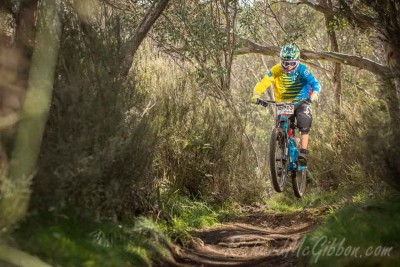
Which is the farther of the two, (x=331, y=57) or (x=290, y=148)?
(x=331, y=57)

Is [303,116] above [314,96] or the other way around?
the other way around

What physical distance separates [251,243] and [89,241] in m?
2.72

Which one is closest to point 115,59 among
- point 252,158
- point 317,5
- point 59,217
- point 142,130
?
point 142,130

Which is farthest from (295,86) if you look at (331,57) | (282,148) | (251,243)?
(331,57)

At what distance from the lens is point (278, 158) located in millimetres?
10383

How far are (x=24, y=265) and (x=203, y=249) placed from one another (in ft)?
10.9

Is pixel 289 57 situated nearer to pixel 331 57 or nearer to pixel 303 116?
pixel 303 116

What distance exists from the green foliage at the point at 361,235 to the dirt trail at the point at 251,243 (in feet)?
1.89

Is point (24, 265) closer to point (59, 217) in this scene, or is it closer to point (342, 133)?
point (59, 217)

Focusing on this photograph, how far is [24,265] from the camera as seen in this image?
4.25 meters

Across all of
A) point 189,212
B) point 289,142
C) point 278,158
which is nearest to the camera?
point 189,212

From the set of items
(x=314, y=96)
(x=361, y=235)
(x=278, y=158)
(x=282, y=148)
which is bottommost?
(x=361, y=235)

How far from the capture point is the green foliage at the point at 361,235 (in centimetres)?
499

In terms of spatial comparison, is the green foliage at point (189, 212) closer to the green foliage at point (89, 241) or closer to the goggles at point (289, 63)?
the green foliage at point (89, 241)
